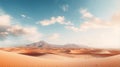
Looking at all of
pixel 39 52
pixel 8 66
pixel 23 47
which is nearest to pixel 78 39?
pixel 39 52

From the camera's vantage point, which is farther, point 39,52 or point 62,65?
point 39,52

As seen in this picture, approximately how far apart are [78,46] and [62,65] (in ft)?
A: 14.7

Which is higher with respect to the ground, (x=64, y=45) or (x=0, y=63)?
(x=64, y=45)

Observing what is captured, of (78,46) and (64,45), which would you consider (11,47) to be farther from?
(78,46)

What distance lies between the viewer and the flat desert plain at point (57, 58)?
34.1 ft

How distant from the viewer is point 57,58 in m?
14.3

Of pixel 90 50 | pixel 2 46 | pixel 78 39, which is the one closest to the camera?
pixel 2 46

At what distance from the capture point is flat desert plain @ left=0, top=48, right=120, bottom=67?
34.1 feet

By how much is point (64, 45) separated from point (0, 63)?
561 cm

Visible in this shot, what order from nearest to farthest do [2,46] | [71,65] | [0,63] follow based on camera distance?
[0,63] < [71,65] < [2,46]

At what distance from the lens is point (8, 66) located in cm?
980

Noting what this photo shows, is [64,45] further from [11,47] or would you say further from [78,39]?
[11,47]

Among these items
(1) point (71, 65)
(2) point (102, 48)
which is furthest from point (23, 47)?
(2) point (102, 48)

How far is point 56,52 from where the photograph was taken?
15656 millimetres
